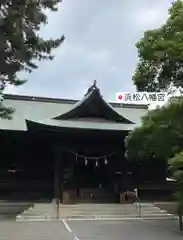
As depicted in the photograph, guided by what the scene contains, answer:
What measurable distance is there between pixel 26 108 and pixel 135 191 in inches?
406

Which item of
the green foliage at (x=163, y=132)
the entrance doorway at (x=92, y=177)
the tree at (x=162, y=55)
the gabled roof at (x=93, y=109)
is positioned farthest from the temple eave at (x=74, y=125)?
the tree at (x=162, y=55)

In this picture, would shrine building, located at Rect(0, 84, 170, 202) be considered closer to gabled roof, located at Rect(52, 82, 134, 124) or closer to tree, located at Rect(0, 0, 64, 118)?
gabled roof, located at Rect(52, 82, 134, 124)

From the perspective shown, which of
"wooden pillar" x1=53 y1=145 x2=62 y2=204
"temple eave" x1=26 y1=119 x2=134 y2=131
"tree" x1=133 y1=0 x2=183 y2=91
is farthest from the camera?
"wooden pillar" x1=53 y1=145 x2=62 y2=204

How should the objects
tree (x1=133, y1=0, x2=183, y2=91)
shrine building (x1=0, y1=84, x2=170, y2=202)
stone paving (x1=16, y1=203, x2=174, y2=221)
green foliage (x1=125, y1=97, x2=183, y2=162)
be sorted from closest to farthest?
tree (x1=133, y1=0, x2=183, y2=91) < green foliage (x1=125, y1=97, x2=183, y2=162) < stone paving (x1=16, y1=203, x2=174, y2=221) < shrine building (x1=0, y1=84, x2=170, y2=202)

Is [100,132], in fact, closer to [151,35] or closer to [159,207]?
[159,207]

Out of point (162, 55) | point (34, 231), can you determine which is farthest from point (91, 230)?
point (162, 55)

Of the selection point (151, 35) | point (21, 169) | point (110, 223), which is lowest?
point (110, 223)

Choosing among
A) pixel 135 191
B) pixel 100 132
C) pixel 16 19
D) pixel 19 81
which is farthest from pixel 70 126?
pixel 16 19

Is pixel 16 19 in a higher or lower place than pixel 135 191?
higher

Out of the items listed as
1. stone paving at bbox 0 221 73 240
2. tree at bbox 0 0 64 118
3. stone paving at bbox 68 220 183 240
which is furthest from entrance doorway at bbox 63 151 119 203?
tree at bbox 0 0 64 118

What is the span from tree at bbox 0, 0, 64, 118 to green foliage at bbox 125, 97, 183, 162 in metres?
5.75

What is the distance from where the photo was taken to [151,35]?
15.1m

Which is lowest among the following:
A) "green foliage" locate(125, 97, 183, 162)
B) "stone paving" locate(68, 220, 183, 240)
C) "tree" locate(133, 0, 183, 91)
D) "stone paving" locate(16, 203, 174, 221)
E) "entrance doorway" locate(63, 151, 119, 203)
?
"stone paving" locate(68, 220, 183, 240)

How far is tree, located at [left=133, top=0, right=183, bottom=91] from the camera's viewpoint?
47.1 feet
